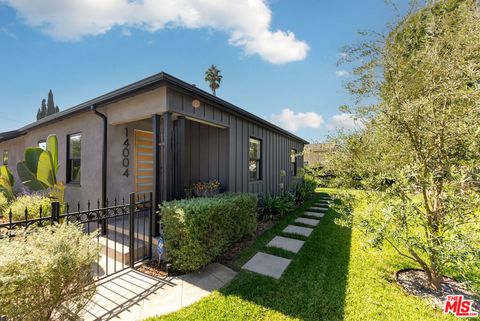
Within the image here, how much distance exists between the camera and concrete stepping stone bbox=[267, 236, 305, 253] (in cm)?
437

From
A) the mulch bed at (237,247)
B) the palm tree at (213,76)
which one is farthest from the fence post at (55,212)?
the palm tree at (213,76)

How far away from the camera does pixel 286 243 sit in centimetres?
465

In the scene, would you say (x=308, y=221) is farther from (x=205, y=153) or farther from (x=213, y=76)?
(x=213, y=76)

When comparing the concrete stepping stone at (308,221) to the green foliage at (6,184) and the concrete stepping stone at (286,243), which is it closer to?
the concrete stepping stone at (286,243)

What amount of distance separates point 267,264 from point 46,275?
3.13m

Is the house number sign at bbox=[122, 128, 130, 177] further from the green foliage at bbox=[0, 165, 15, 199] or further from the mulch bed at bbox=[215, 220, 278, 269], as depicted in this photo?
the green foliage at bbox=[0, 165, 15, 199]

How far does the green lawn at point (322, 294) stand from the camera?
2.41 meters

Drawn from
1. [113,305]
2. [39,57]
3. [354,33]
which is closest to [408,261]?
[354,33]

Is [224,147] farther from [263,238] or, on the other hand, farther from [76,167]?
[76,167]

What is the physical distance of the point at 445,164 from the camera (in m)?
2.41

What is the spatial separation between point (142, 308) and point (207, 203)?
5.52 feet

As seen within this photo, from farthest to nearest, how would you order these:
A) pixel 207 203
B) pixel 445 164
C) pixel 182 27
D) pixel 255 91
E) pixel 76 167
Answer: pixel 255 91, pixel 76 167, pixel 182 27, pixel 207 203, pixel 445 164

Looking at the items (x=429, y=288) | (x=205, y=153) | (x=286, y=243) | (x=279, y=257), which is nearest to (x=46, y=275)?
(x=279, y=257)

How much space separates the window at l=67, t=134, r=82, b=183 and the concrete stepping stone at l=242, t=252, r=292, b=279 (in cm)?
661
